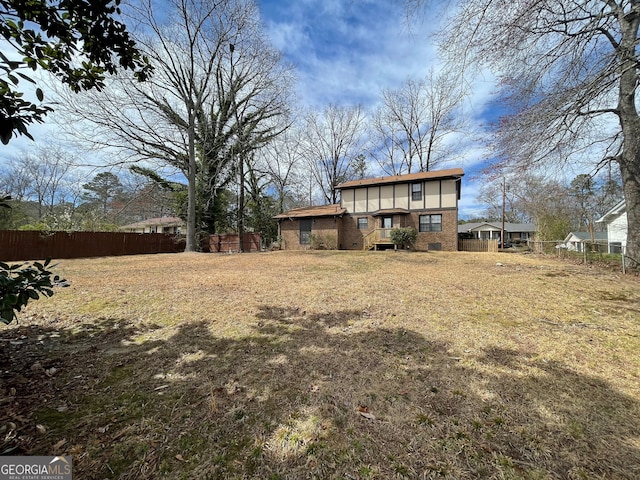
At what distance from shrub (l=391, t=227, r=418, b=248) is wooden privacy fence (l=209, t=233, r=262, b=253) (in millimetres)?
11319

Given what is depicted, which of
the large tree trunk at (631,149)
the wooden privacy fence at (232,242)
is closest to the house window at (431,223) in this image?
the large tree trunk at (631,149)

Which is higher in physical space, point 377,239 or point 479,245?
point 377,239

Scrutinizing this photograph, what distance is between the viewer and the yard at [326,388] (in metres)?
1.70

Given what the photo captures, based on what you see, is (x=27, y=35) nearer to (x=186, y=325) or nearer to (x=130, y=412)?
(x=130, y=412)

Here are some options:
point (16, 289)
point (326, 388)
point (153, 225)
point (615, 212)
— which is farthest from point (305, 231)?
point (153, 225)

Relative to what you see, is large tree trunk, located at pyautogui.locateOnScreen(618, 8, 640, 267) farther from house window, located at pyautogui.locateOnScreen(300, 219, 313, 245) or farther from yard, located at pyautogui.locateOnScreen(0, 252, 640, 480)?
house window, located at pyautogui.locateOnScreen(300, 219, 313, 245)

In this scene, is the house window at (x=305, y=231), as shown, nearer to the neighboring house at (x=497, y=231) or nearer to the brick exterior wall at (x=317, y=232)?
the brick exterior wall at (x=317, y=232)

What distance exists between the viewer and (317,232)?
21172 millimetres

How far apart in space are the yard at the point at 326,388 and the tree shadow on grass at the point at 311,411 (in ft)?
0.04

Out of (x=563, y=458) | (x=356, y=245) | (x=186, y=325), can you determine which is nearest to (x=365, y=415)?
(x=563, y=458)

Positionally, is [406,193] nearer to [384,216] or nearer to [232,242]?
[384,216]

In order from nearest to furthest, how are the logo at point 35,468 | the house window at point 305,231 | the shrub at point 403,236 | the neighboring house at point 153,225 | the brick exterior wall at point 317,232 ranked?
the logo at point 35,468 < the shrub at point 403,236 < the brick exterior wall at point 317,232 < the house window at point 305,231 < the neighboring house at point 153,225

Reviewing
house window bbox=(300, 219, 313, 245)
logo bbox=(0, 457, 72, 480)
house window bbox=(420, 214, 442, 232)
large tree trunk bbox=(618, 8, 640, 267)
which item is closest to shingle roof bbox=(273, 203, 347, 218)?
house window bbox=(300, 219, 313, 245)

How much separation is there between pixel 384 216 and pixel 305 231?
6.63m
